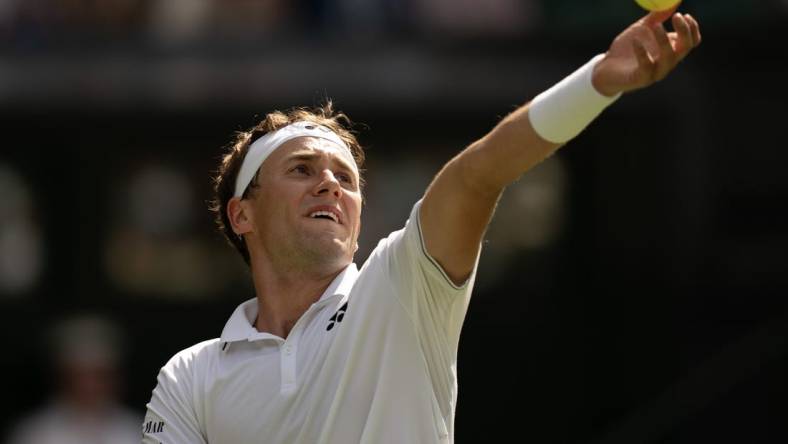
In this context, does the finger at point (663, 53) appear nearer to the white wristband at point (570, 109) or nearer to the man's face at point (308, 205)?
the white wristband at point (570, 109)

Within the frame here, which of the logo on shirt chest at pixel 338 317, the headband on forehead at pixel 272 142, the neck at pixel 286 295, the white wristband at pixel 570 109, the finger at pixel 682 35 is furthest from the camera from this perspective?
the headband on forehead at pixel 272 142

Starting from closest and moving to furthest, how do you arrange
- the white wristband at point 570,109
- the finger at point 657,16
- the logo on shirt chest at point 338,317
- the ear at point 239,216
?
the finger at point 657,16 → the white wristband at point 570,109 → the logo on shirt chest at point 338,317 → the ear at point 239,216

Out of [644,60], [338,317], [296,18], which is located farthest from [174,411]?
[296,18]

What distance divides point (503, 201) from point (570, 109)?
6326mm

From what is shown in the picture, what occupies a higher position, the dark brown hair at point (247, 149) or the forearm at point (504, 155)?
the dark brown hair at point (247, 149)

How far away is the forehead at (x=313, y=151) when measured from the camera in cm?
491

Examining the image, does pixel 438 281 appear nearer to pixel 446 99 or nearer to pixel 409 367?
pixel 409 367

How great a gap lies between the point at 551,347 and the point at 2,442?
3.53 m

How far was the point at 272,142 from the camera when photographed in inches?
200

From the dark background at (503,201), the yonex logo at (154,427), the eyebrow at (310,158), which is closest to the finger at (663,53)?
the eyebrow at (310,158)

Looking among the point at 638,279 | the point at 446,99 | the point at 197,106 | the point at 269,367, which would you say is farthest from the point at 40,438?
the point at 269,367

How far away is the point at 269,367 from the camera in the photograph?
462cm

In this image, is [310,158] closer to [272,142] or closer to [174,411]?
[272,142]

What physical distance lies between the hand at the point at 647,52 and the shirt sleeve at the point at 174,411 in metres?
1.68
